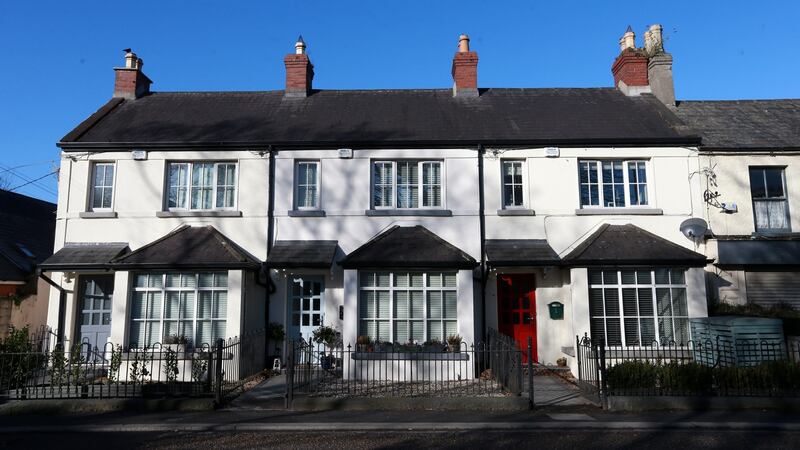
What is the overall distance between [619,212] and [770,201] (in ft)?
14.4

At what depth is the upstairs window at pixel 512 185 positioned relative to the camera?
48.7ft

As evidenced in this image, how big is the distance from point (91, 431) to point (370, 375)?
5.95m

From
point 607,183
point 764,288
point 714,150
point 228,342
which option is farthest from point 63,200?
point 764,288

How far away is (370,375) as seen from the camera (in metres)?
12.7

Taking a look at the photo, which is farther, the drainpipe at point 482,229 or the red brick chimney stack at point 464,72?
the red brick chimney stack at point 464,72

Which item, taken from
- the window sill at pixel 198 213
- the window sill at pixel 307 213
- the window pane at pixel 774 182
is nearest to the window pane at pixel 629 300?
the window pane at pixel 774 182

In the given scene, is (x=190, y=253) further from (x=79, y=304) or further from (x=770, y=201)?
(x=770, y=201)

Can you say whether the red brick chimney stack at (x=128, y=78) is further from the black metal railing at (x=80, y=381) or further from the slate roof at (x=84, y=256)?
the black metal railing at (x=80, y=381)

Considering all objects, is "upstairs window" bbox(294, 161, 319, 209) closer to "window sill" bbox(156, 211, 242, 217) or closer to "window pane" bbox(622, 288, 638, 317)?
"window sill" bbox(156, 211, 242, 217)

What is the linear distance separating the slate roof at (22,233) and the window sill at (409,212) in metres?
11.5

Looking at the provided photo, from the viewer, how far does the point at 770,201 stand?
1492 cm

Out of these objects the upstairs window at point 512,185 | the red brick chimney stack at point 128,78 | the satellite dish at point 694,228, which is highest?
the red brick chimney stack at point 128,78

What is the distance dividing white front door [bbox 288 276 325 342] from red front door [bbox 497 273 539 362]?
481 centimetres

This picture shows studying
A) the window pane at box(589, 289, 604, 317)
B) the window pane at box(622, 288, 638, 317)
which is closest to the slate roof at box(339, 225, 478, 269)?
the window pane at box(589, 289, 604, 317)
